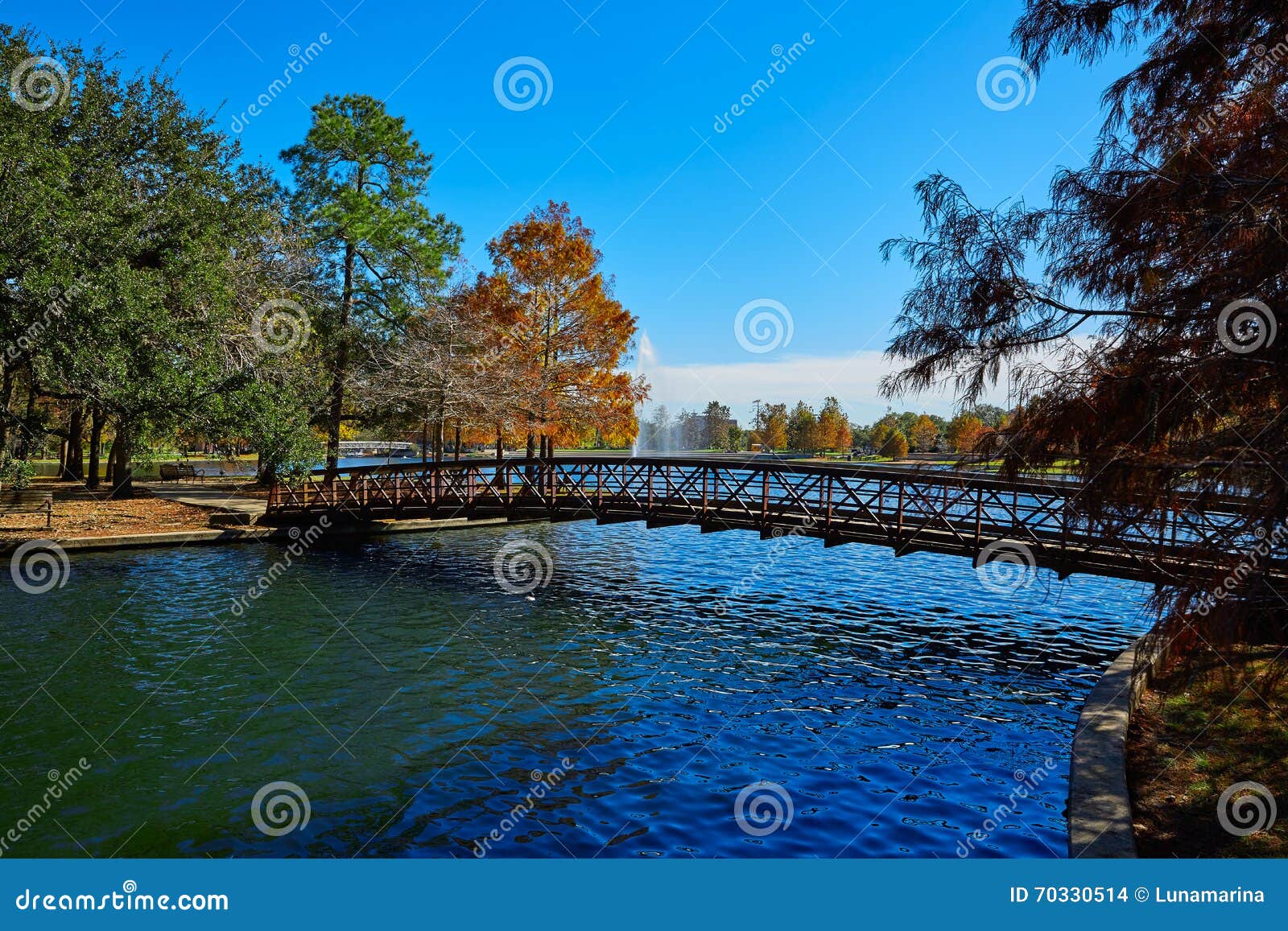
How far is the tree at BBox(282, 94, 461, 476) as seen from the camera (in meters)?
35.8

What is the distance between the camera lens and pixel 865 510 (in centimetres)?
2100

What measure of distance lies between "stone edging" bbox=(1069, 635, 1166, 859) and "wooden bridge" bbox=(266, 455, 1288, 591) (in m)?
1.32

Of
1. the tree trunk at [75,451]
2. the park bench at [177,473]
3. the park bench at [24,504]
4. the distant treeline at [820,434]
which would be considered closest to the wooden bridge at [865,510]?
the park bench at [24,504]

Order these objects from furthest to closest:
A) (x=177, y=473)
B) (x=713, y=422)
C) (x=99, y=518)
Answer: (x=713, y=422) < (x=177, y=473) < (x=99, y=518)

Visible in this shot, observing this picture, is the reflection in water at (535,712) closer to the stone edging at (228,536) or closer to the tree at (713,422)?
the stone edging at (228,536)

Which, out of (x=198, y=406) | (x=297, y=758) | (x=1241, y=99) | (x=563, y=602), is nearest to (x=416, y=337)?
(x=198, y=406)

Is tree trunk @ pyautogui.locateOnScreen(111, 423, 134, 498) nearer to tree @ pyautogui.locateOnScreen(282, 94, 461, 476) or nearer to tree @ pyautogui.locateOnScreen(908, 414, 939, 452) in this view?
tree @ pyautogui.locateOnScreen(282, 94, 461, 476)

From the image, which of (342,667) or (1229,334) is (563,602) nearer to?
(342,667)

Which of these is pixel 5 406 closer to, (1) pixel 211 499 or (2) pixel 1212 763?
(1) pixel 211 499

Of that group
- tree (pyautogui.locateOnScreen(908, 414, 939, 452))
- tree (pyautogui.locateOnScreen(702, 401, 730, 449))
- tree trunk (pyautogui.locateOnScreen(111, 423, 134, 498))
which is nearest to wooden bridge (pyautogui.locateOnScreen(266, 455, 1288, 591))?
tree trunk (pyautogui.locateOnScreen(111, 423, 134, 498))

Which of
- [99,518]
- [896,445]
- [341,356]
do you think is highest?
[896,445]

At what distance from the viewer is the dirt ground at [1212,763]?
7.47 metres

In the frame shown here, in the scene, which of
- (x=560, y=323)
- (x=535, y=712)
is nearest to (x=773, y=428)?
(x=560, y=323)

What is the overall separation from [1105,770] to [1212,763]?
4.19 ft
